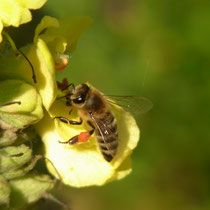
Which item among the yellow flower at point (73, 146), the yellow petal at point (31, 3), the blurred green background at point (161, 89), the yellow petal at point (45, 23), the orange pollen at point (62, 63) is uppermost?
the yellow petal at point (31, 3)

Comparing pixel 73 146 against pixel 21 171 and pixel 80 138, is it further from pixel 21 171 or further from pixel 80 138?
pixel 21 171

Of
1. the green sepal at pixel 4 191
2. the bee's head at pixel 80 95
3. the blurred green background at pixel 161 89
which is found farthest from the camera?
the blurred green background at pixel 161 89

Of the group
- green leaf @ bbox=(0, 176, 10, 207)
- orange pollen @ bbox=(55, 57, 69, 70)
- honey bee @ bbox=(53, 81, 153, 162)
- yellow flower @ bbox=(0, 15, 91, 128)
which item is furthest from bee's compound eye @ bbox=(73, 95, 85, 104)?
green leaf @ bbox=(0, 176, 10, 207)

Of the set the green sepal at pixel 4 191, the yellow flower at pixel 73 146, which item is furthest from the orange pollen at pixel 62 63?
the green sepal at pixel 4 191

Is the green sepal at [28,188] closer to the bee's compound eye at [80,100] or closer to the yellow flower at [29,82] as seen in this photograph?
the yellow flower at [29,82]

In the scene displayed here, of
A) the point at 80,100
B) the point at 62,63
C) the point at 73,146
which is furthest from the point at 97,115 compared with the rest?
the point at 62,63

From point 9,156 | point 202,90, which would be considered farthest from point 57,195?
point 202,90

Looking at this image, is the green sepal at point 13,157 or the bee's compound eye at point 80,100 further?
the bee's compound eye at point 80,100
